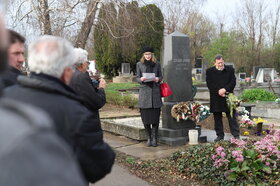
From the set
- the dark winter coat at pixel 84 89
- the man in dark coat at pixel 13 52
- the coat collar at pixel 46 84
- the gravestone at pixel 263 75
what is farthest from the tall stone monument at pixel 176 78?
the gravestone at pixel 263 75

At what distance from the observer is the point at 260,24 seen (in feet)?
142

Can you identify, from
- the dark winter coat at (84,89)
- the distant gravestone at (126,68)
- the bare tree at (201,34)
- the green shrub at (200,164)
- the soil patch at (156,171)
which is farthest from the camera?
the bare tree at (201,34)

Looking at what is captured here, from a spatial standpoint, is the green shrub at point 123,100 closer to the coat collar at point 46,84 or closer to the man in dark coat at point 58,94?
the man in dark coat at point 58,94

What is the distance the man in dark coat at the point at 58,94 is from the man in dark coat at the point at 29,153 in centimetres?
56

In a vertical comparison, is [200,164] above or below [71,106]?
below

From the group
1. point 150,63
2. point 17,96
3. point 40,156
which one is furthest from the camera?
point 150,63

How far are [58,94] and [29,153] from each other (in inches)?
31.2

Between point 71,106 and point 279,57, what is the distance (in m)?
41.9

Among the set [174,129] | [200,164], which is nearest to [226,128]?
[174,129]

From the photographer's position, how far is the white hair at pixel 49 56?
5.45 ft

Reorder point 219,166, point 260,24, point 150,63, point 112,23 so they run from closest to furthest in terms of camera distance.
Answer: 1. point 219,166
2. point 150,63
3. point 112,23
4. point 260,24

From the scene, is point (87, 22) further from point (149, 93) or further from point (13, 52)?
point (13, 52)

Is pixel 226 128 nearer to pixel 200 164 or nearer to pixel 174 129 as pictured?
pixel 174 129

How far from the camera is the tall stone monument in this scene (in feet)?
23.3
